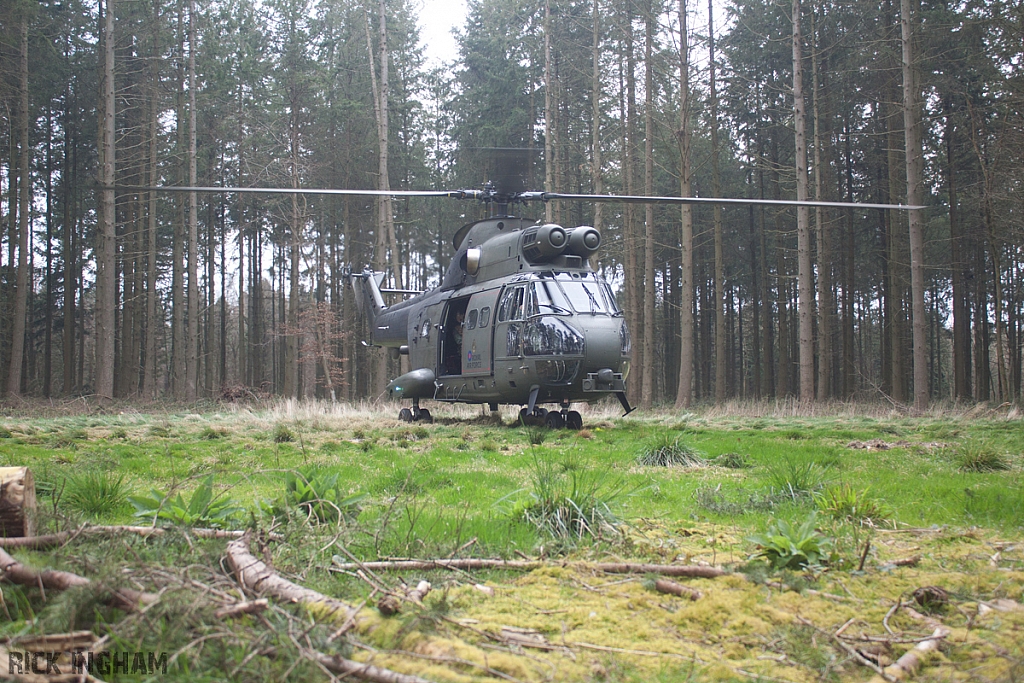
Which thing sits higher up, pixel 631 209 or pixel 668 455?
pixel 631 209

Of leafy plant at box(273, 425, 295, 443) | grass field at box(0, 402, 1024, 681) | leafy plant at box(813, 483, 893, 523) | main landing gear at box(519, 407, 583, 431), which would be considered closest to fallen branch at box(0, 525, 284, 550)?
grass field at box(0, 402, 1024, 681)

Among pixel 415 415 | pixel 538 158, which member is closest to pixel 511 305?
pixel 415 415

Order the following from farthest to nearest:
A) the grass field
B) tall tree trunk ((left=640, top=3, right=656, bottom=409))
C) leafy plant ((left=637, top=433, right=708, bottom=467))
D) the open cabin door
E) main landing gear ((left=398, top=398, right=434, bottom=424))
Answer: tall tree trunk ((left=640, top=3, right=656, bottom=409)) < main landing gear ((left=398, top=398, right=434, bottom=424)) < the open cabin door < leafy plant ((left=637, top=433, right=708, bottom=467)) < the grass field

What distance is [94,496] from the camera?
4.75 m

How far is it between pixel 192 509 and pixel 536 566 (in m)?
1.83

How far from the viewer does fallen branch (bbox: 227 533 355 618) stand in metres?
2.72

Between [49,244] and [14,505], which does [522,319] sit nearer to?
[14,505]

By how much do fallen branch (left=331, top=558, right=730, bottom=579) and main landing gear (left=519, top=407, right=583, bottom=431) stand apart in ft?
25.7

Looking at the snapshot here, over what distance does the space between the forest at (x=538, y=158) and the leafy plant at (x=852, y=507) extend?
13184mm

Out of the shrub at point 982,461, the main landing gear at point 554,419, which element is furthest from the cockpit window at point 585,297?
the shrub at point 982,461

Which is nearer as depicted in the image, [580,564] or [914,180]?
[580,564]

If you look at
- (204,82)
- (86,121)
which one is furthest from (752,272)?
(86,121)

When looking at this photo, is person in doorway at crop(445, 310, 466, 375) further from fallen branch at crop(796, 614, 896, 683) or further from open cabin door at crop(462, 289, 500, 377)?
fallen branch at crop(796, 614, 896, 683)

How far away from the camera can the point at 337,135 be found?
1371 inches
